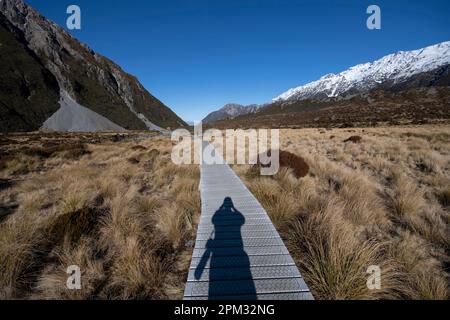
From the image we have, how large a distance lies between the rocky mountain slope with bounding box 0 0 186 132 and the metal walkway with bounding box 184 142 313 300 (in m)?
78.6

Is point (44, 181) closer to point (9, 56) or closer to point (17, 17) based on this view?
point (9, 56)

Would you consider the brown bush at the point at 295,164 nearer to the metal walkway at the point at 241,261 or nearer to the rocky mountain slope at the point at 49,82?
the metal walkway at the point at 241,261

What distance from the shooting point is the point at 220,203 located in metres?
5.75

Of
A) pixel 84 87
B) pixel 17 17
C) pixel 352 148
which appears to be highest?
pixel 17 17

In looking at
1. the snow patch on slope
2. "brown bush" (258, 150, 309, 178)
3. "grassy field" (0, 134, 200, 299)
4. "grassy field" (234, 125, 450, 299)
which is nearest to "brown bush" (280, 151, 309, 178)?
"brown bush" (258, 150, 309, 178)

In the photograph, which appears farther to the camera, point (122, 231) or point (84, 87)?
point (84, 87)

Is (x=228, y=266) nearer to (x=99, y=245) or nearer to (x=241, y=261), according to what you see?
(x=241, y=261)

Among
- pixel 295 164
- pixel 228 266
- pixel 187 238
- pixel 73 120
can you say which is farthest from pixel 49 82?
pixel 228 266

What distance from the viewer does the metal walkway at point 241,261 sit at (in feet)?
8.89

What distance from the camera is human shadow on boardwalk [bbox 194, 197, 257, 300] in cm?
275

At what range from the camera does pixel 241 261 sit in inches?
130

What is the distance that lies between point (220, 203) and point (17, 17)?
139513 millimetres

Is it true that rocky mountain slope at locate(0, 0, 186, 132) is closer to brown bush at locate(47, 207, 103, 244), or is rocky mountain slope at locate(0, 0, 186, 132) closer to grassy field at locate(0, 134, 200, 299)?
→ grassy field at locate(0, 134, 200, 299)
